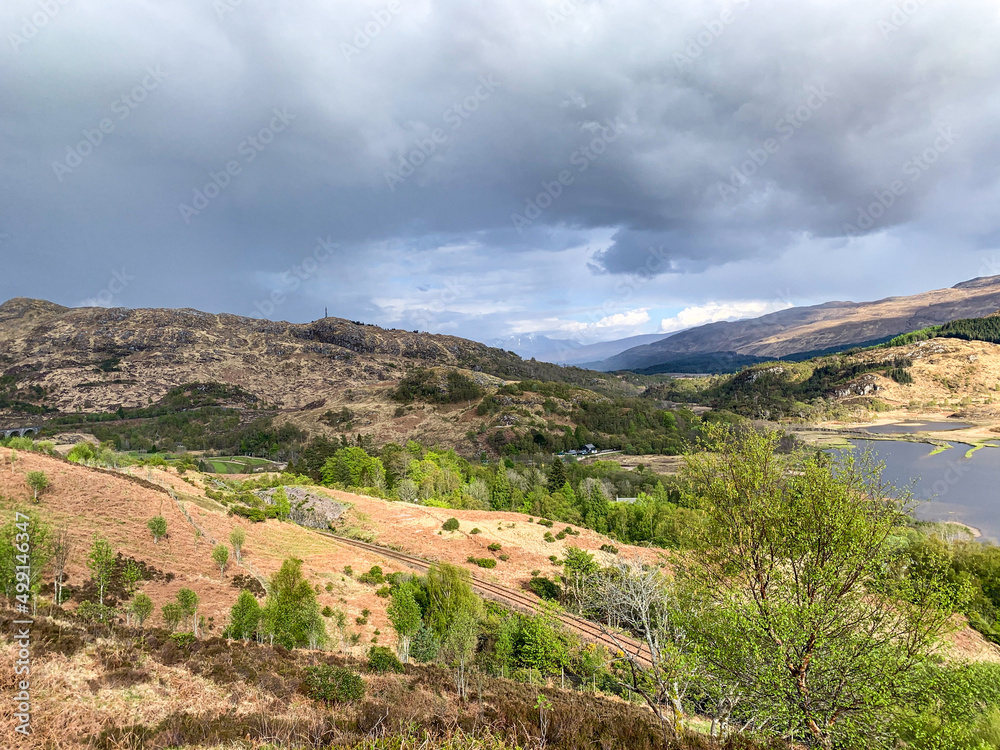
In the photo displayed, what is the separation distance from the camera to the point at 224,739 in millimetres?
9328

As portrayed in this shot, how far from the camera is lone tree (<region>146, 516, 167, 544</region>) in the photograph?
26469mm

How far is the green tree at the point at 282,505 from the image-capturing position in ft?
139

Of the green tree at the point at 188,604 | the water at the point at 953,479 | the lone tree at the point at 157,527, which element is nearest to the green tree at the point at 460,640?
the green tree at the point at 188,604

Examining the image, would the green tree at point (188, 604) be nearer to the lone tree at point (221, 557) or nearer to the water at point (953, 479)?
the lone tree at point (221, 557)

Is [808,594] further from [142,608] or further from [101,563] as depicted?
[101,563]

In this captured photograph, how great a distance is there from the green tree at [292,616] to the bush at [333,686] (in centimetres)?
550

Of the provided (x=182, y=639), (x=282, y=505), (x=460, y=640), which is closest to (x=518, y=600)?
(x=460, y=640)

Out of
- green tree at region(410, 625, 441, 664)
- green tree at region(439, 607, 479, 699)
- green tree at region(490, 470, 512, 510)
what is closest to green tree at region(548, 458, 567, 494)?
green tree at region(490, 470, 512, 510)

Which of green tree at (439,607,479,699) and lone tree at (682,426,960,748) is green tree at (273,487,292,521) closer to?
green tree at (439,607,479,699)

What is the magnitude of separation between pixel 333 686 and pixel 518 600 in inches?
711

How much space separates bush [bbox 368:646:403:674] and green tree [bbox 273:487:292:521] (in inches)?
1015

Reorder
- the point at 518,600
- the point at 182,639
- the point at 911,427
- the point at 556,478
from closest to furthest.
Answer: the point at 182,639
the point at 518,600
the point at 556,478
the point at 911,427

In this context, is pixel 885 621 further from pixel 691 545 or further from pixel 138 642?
pixel 138 642

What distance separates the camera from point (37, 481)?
26.1m
